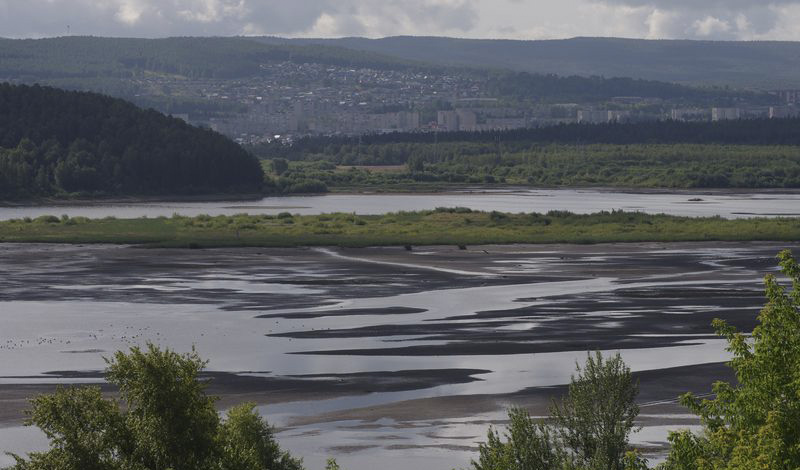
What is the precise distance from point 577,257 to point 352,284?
22.5 meters

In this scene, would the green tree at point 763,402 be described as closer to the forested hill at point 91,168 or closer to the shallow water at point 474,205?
the shallow water at point 474,205

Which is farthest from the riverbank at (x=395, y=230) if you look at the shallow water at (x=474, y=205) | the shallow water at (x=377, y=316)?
the shallow water at (x=474, y=205)

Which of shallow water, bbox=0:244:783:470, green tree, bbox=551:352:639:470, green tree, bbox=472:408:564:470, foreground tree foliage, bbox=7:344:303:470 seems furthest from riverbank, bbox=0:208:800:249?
foreground tree foliage, bbox=7:344:303:470

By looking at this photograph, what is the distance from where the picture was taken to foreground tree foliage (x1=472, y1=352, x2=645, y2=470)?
26.2m

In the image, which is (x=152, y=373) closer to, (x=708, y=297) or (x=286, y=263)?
(x=708, y=297)

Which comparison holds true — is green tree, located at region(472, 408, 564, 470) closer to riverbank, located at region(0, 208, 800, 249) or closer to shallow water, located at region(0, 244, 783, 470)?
shallow water, located at region(0, 244, 783, 470)

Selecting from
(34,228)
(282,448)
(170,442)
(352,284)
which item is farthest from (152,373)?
(34,228)

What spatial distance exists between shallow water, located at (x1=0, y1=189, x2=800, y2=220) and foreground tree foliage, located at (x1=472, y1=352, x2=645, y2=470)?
4496 inches

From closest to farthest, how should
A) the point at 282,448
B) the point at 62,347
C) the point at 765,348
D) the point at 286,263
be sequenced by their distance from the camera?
the point at 765,348, the point at 282,448, the point at 62,347, the point at 286,263

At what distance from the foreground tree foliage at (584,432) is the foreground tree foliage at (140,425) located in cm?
507

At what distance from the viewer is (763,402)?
20.5 m

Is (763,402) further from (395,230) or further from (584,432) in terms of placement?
(395,230)

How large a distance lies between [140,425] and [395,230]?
316 feet

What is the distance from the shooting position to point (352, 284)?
264 ft
